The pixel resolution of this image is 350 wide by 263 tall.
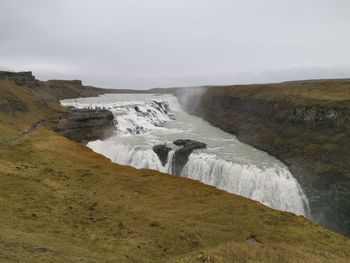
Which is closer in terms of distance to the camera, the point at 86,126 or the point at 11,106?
the point at 86,126

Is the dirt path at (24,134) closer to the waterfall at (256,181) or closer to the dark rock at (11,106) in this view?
the dark rock at (11,106)

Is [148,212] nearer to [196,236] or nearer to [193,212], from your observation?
[193,212]

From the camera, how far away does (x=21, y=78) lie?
76750mm

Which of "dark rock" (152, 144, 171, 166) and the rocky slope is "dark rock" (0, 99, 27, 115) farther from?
the rocky slope

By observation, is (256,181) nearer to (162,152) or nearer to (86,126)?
(162,152)

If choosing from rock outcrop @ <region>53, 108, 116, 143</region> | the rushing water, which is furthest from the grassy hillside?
rock outcrop @ <region>53, 108, 116, 143</region>

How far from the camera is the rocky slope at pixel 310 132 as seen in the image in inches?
1341

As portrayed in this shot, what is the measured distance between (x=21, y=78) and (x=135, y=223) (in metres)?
68.0

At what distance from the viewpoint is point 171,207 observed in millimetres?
21500

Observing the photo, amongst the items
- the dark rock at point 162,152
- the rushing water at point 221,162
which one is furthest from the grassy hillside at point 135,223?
the dark rock at point 162,152

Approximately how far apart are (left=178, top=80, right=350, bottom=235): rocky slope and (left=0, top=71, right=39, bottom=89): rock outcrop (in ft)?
137

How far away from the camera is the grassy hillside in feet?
45.6

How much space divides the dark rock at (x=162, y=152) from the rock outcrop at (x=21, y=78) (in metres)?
46.3

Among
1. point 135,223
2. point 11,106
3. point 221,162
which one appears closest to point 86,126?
point 11,106
